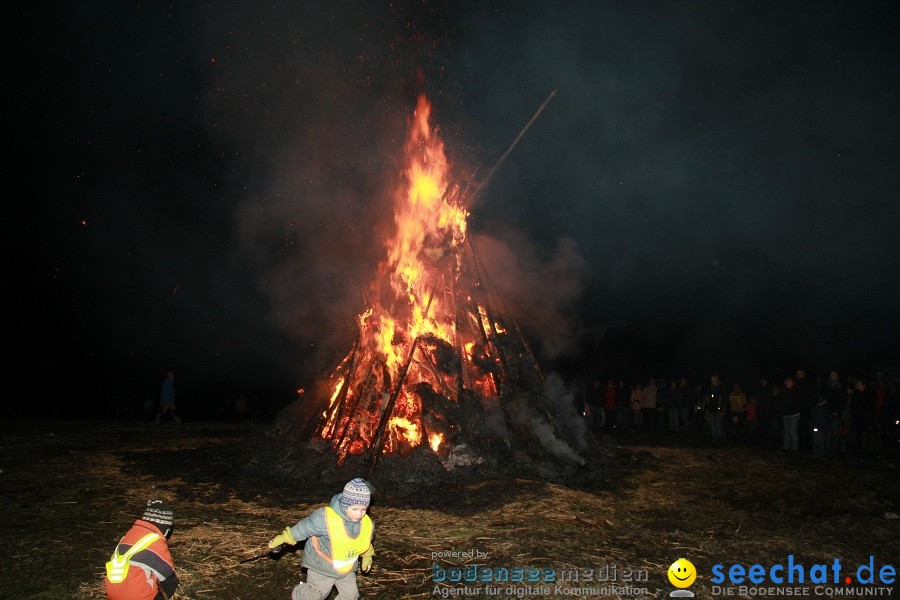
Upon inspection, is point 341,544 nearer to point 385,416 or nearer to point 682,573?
point 682,573

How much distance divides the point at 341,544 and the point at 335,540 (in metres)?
0.06

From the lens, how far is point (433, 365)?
10398 millimetres

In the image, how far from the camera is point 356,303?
39.2 ft

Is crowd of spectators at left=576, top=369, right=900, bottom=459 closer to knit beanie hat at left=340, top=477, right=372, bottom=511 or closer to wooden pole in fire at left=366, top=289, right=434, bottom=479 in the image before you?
wooden pole in fire at left=366, top=289, right=434, bottom=479

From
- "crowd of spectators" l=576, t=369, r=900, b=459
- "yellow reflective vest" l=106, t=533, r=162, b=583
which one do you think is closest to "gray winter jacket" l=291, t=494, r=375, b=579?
"yellow reflective vest" l=106, t=533, r=162, b=583

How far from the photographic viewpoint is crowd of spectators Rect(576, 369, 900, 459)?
11.8 m

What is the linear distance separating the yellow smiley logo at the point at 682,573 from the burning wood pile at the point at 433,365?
4111mm

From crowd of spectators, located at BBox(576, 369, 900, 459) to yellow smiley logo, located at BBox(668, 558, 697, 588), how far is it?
28.1 feet

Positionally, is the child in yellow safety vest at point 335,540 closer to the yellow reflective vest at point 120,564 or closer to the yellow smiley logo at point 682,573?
the yellow reflective vest at point 120,564

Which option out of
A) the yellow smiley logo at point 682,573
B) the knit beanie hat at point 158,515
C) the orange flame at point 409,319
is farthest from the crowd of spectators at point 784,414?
the knit beanie hat at point 158,515

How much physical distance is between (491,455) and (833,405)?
26.9 feet

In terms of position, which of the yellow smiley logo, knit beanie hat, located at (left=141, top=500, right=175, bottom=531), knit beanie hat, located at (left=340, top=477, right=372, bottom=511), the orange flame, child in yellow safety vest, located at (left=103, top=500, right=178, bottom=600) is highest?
the orange flame

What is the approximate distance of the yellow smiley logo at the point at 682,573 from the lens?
5.13 m

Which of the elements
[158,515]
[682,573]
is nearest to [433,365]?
[682,573]
